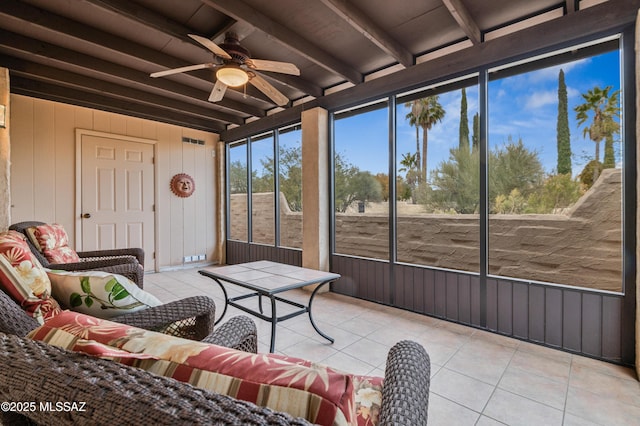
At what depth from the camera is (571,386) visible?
191 centimetres

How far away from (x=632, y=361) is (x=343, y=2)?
3.40 metres

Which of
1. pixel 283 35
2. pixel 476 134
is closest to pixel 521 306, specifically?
pixel 476 134

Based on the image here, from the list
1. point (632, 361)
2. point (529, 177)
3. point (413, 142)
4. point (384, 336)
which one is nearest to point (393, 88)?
point (413, 142)

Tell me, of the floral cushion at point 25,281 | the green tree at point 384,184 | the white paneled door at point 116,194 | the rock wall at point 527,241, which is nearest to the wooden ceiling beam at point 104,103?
the white paneled door at point 116,194

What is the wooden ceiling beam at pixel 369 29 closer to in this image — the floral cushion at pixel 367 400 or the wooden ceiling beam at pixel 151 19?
the wooden ceiling beam at pixel 151 19

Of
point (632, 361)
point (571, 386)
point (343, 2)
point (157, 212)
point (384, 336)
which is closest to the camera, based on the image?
point (571, 386)

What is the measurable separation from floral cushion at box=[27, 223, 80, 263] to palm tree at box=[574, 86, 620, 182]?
4.46 meters

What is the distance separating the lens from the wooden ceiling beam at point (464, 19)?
223 cm

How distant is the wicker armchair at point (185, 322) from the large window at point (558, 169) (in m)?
2.44

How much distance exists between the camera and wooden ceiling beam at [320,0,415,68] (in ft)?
7.48

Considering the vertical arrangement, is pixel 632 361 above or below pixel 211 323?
below

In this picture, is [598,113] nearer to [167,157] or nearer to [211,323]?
[211,323]

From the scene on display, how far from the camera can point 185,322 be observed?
1.57m

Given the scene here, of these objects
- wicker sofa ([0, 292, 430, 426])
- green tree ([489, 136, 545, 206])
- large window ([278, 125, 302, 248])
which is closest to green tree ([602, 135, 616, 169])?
green tree ([489, 136, 545, 206])
